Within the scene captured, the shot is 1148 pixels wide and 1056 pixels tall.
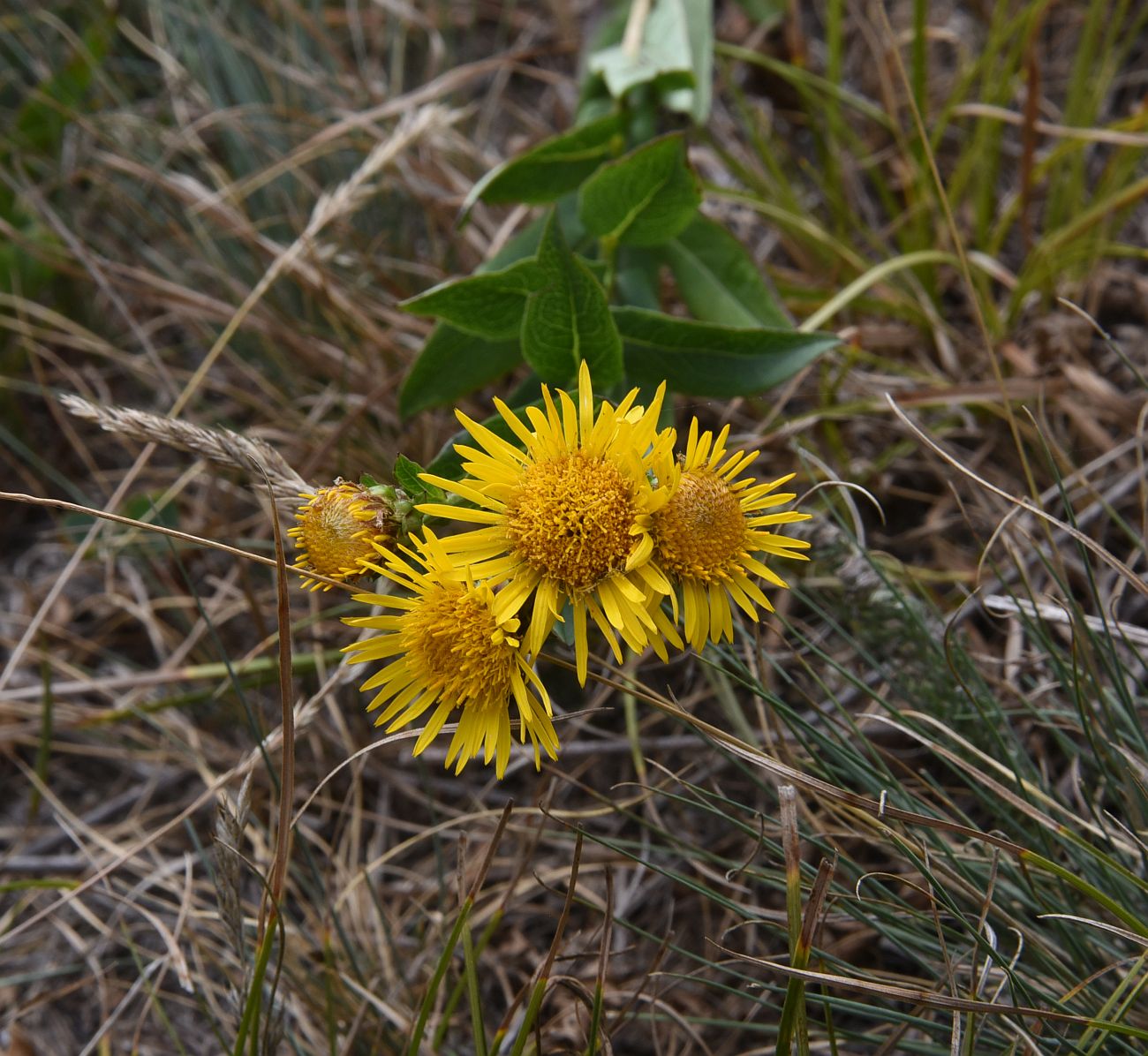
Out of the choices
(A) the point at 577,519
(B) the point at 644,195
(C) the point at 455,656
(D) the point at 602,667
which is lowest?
(D) the point at 602,667

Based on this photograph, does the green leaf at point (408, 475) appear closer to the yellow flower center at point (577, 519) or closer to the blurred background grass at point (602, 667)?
the yellow flower center at point (577, 519)

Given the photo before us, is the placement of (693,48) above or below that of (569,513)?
above

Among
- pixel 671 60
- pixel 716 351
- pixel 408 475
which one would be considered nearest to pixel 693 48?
pixel 671 60

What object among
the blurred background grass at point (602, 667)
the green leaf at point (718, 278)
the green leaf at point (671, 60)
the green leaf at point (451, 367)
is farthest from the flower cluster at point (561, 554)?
the green leaf at point (671, 60)

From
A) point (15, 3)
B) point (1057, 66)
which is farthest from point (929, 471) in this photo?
point (15, 3)

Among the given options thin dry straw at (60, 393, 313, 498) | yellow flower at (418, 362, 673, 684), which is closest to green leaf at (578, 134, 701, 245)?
yellow flower at (418, 362, 673, 684)

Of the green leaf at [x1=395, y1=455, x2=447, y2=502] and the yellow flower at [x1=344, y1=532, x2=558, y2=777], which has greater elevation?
the green leaf at [x1=395, y1=455, x2=447, y2=502]

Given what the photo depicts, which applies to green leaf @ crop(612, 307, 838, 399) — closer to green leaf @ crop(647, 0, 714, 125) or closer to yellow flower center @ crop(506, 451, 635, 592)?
yellow flower center @ crop(506, 451, 635, 592)

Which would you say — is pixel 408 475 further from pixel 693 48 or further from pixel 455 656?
pixel 693 48
